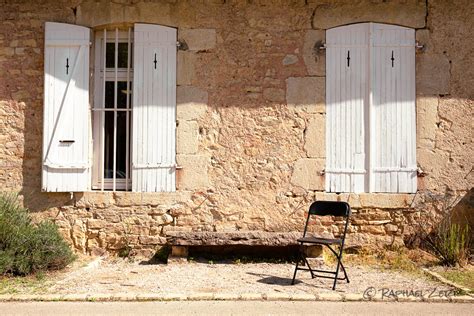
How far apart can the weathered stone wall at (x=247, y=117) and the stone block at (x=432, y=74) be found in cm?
1

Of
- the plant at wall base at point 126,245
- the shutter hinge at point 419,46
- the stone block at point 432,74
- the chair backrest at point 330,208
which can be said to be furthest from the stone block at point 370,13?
the plant at wall base at point 126,245

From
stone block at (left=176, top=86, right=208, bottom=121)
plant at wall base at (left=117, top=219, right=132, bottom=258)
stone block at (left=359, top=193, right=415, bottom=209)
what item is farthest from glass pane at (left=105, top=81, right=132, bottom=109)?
stone block at (left=359, top=193, right=415, bottom=209)

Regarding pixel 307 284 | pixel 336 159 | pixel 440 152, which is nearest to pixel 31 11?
pixel 336 159

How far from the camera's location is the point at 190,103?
22.3 feet

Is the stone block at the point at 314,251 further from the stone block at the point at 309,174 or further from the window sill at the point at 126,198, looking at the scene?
the window sill at the point at 126,198

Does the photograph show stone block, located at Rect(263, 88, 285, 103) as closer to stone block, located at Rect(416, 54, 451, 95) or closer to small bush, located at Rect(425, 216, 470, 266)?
stone block, located at Rect(416, 54, 451, 95)

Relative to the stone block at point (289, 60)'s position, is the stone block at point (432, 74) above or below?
below

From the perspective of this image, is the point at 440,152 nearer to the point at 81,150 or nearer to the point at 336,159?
the point at 336,159

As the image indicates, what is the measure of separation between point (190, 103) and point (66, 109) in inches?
60.7

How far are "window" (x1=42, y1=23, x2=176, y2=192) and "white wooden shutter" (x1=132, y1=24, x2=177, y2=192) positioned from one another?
1 cm

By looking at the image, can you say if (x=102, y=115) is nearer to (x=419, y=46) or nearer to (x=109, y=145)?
(x=109, y=145)

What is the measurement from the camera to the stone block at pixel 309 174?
6.74m

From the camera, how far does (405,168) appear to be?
6730mm

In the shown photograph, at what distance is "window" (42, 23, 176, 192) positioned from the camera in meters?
6.66
